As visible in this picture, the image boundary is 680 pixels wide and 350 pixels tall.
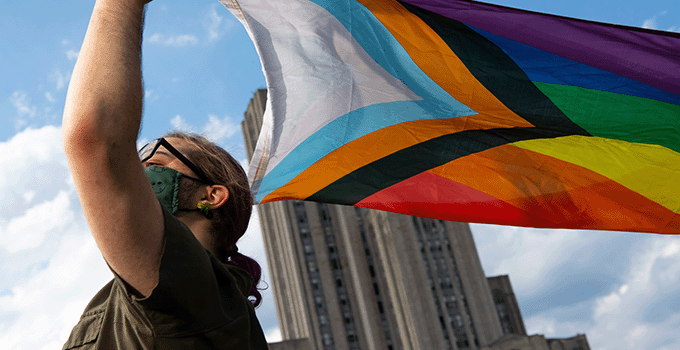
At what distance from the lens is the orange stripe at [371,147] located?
412 centimetres

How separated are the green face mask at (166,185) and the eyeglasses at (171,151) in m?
0.06

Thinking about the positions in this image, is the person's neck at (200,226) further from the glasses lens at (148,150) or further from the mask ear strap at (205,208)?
the glasses lens at (148,150)

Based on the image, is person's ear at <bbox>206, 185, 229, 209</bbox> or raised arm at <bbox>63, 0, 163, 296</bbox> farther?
person's ear at <bbox>206, 185, 229, 209</bbox>

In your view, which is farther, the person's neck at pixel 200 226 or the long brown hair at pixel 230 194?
the long brown hair at pixel 230 194

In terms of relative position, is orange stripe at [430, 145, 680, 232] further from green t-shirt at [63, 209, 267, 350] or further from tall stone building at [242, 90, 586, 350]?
tall stone building at [242, 90, 586, 350]

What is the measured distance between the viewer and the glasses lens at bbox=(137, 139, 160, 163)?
210cm

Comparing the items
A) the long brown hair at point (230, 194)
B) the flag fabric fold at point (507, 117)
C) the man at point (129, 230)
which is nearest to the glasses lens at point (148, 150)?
the long brown hair at point (230, 194)

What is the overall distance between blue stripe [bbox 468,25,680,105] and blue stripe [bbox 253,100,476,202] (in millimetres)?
578

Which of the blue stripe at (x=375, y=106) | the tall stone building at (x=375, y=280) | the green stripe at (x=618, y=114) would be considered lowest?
the green stripe at (x=618, y=114)

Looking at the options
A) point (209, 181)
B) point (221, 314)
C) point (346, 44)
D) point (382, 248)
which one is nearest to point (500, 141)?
point (346, 44)

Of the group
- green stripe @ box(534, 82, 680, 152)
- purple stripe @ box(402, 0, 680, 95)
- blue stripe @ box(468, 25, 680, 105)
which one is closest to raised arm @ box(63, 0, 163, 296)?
purple stripe @ box(402, 0, 680, 95)

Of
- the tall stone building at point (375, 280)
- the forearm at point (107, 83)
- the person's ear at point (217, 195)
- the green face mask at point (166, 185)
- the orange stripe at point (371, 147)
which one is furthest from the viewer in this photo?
the tall stone building at point (375, 280)

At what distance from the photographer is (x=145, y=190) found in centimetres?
132

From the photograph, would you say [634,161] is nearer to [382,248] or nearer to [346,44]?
[346,44]
